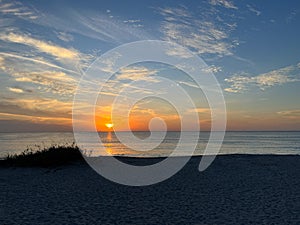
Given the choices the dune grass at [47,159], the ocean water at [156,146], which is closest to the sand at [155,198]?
the dune grass at [47,159]

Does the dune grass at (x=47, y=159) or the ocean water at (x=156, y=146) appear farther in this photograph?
the ocean water at (x=156, y=146)

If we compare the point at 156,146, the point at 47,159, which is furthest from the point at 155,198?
the point at 156,146

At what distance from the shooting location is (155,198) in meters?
12.5

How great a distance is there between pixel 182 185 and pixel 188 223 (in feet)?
19.7

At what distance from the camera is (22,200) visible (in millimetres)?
11781

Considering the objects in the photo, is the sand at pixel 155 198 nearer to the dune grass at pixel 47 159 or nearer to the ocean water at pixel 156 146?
the dune grass at pixel 47 159

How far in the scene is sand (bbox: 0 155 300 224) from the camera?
31.7 ft

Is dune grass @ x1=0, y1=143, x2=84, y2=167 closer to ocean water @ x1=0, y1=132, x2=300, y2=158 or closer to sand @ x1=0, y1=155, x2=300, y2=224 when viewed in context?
sand @ x1=0, y1=155, x2=300, y2=224

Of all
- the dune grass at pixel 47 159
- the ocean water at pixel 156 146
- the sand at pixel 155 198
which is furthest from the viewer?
the ocean water at pixel 156 146

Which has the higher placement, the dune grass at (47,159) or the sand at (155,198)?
the dune grass at (47,159)

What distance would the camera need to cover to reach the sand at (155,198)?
9672 millimetres

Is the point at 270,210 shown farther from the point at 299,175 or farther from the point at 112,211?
the point at 299,175

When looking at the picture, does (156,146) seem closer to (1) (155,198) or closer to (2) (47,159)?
(2) (47,159)

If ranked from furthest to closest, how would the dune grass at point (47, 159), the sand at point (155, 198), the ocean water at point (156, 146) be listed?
the ocean water at point (156, 146) < the dune grass at point (47, 159) < the sand at point (155, 198)
